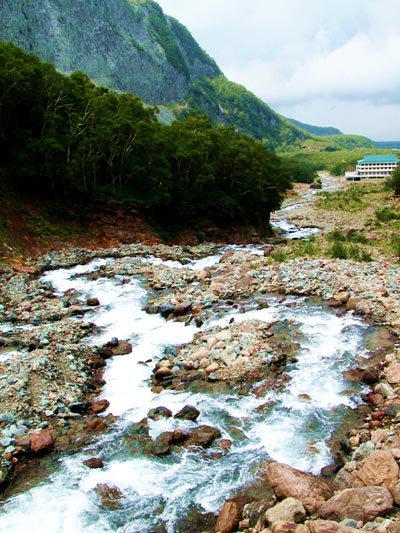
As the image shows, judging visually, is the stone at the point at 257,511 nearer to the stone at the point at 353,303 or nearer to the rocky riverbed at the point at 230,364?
the rocky riverbed at the point at 230,364

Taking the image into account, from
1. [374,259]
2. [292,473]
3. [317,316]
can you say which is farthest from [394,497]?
[374,259]

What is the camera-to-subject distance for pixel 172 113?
586 ft

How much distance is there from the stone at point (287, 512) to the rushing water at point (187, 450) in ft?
4.83

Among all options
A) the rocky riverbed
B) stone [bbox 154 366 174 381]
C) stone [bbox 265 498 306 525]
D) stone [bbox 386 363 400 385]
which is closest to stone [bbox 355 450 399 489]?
the rocky riverbed

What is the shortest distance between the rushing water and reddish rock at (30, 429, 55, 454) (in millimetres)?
570

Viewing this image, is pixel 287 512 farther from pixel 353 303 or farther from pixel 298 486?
pixel 353 303

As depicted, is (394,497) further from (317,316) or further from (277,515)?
(317,316)

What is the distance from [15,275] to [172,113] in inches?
6528

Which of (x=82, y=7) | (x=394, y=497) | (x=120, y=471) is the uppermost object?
(x=82, y=7)

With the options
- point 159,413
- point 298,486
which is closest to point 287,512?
point 298,486

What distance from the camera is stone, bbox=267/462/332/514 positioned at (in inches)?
315

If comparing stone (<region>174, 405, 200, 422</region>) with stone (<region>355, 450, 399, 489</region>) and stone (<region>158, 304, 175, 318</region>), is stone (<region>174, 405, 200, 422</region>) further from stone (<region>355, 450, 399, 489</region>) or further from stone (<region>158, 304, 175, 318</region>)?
stone (<region>158, 304, 175, 318</region>)

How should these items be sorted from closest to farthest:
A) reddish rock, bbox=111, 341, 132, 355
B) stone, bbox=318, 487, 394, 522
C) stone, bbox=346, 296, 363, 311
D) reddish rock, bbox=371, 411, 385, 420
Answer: stone, bbox=318, 487, 394, 522 < reddish rock, bbox=371, 411, 385, 420 < reddish rock, bbox=111, 341, 132, 355 < stone, bbox=346, 296, 363, 311

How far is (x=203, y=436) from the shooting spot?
10.8 m
